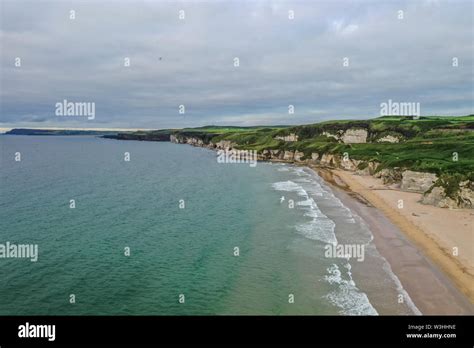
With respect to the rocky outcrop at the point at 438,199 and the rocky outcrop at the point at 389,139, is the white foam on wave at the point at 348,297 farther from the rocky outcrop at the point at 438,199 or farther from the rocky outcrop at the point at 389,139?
the rocky outcrop at the point at 389,139

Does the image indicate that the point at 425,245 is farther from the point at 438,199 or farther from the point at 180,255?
the point at 180,255

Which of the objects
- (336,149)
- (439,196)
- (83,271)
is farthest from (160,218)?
(336,149)

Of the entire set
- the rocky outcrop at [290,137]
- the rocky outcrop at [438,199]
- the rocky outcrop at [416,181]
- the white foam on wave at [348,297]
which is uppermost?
the rocky outcrop at [290,137]

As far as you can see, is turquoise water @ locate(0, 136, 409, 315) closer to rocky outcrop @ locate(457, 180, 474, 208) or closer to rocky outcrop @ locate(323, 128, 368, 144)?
rocky outcrop @ locate(457, 180, 474, 208)

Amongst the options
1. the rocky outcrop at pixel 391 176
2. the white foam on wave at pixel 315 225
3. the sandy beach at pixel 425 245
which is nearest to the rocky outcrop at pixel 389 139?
the rocky outcrop at pixel 391 176

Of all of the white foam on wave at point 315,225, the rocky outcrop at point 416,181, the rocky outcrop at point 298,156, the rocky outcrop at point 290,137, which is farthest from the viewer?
the rocky outcrop at point 290,137

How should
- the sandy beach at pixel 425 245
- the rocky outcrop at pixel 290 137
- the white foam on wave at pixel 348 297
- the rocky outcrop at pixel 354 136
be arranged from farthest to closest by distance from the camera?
the rocky outcrop at pixel 290 137 < the rocky outcrop at pixel 354 136 < the sandy beach at pixel 425 245 < the white foam on wave at pixel 348 297
